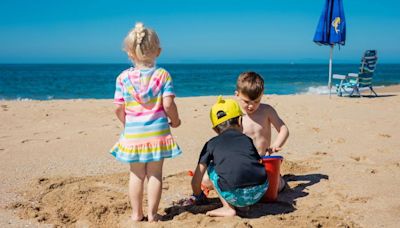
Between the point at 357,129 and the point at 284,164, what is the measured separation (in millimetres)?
2432

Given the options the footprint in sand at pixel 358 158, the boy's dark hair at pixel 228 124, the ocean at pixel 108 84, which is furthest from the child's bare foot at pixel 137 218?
the ocean at pixel 108 84

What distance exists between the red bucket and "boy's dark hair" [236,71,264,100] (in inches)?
20.4

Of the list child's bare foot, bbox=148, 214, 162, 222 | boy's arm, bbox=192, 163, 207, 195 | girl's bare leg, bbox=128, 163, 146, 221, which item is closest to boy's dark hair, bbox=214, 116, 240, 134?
boy's arm, bbox=192, 163, 207, 195

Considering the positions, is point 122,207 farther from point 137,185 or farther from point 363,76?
point 363,76

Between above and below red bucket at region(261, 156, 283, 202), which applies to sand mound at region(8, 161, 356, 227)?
below

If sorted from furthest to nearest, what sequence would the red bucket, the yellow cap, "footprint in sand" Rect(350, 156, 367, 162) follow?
"footprint in sand" Rect(350, 156, 367, 162), the red bucket, the yellow cap

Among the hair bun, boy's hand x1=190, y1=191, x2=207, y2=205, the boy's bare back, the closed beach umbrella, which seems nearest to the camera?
the hair bun

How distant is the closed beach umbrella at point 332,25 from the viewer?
454 inches

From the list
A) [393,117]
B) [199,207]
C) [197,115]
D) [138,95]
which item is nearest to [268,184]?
[199,207]

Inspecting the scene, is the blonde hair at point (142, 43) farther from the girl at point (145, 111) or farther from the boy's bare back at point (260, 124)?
the boy's bare back at point (260, 124)

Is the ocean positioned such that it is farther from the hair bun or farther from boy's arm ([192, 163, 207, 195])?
the hair bun

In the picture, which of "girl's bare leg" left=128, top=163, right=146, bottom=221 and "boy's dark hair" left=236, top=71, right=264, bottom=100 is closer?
"girl's bare leg" left=128, top=163, right=146, bottom=221

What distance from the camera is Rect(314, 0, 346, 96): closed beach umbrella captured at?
11.5 meters

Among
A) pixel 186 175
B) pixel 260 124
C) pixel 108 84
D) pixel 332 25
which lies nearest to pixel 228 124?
pixel 260 124
